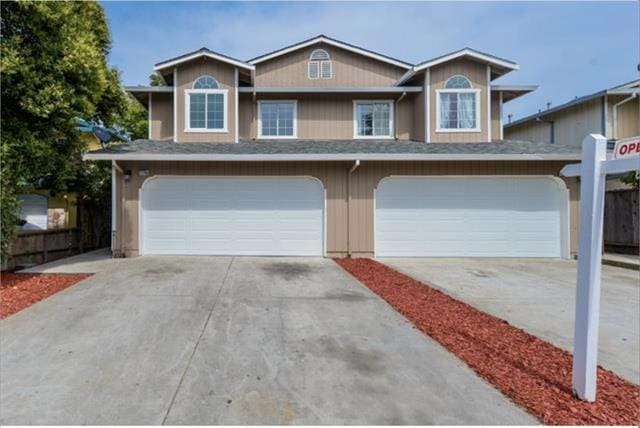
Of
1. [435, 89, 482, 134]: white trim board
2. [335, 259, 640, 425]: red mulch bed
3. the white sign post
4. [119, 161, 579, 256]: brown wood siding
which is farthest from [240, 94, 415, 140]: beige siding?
the white sign post

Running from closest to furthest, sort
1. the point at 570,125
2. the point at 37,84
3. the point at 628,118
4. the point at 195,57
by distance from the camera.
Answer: the point at 37,84 < the point at 195,57 < the point at 628,118 < the point at 570,125

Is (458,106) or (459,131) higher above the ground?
(458,106)

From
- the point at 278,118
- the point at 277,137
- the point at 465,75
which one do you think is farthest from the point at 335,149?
the point at 465,75

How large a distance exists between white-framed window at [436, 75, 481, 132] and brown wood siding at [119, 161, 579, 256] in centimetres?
A: 188

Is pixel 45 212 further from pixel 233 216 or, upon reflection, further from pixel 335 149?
pixel 335 149

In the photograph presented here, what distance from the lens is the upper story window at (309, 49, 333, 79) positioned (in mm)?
13125

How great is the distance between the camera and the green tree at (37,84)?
21.5ft

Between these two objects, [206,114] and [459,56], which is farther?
[206,114]

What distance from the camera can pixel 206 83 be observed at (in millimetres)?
11766

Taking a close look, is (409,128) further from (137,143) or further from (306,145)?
(137,143)

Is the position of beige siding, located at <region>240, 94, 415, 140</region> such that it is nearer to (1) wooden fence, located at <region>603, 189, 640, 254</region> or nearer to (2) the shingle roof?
(2) the shingle roof

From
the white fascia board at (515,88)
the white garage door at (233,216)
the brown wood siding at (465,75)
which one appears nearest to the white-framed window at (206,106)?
the white garage door at (233,216)

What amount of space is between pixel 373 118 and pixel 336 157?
364 centimetres

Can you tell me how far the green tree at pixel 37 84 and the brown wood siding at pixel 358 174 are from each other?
135 inches
